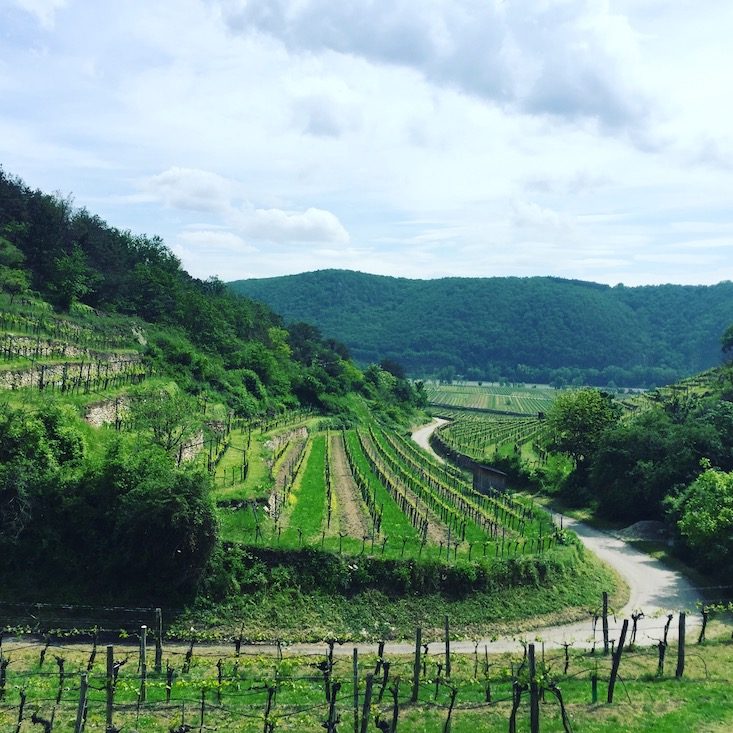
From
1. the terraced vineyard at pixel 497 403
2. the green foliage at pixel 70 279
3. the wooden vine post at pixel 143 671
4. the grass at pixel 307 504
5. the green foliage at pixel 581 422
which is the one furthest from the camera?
the terraced vineyard at pixel 497 403

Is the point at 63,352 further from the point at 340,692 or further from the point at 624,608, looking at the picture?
the point at 624,608

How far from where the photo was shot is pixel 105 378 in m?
49.3

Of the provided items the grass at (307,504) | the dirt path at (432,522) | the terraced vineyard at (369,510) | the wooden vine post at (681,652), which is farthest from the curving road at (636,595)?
the grass at (307,504)

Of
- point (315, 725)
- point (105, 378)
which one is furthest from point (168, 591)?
point (105, 378)

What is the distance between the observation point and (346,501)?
4459 centimetres

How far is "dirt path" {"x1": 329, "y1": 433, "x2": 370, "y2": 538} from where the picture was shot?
37906mm

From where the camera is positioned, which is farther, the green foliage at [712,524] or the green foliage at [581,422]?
the green foliage at [581,422]

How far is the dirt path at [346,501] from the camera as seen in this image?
37906 mm

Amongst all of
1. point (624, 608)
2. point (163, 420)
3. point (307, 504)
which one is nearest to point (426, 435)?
point (307, 504)

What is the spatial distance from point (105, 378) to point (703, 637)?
132 feet

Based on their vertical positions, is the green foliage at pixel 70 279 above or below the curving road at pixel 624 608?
above

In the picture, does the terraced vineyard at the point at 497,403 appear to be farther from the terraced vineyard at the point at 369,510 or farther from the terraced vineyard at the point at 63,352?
the terraced vineyard at the point at 63,352

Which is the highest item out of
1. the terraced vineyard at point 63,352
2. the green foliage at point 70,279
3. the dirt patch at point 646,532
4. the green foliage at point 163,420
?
the green foliage at point 70,279

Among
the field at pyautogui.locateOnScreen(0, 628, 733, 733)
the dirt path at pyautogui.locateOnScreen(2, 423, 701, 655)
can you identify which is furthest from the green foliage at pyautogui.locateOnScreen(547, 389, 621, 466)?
the field at pyautogui.locateOnScreen(0, 628, 733, 733)
